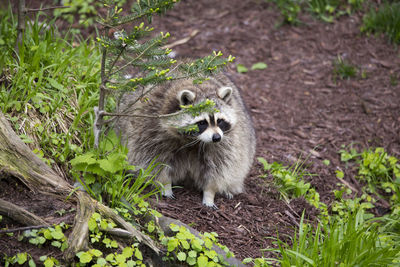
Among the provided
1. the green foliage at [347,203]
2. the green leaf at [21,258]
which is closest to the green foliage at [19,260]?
the green leaf at [21,258]

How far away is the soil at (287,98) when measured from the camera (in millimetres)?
4164

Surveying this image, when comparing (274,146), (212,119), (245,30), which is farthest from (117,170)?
(245,30)

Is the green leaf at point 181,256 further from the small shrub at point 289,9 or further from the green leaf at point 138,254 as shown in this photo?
the small shrub at point 289,9

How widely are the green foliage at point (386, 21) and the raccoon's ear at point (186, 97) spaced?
4.58 m

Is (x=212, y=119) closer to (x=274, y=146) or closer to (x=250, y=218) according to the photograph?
(x=250, y=218)

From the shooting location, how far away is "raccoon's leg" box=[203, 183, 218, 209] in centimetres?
423

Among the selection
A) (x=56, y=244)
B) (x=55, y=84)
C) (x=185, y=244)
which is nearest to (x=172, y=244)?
(x=185, y=244)

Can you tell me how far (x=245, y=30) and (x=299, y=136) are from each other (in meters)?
2.52

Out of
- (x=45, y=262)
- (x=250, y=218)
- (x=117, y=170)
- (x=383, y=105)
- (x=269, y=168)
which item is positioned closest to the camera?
(x=45, y=262)

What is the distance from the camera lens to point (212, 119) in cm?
387

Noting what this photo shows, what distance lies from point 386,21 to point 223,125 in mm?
4484

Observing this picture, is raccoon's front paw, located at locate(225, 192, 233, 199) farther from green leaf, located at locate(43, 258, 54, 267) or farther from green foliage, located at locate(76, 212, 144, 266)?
green leaf, located at locate(43, 258, 54, 267)

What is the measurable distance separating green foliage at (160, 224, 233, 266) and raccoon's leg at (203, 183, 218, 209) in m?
1.02

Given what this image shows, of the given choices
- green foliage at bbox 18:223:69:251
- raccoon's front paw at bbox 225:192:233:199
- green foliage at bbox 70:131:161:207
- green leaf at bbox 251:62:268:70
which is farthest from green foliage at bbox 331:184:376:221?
green foliage at bbox 18:223:69:251
